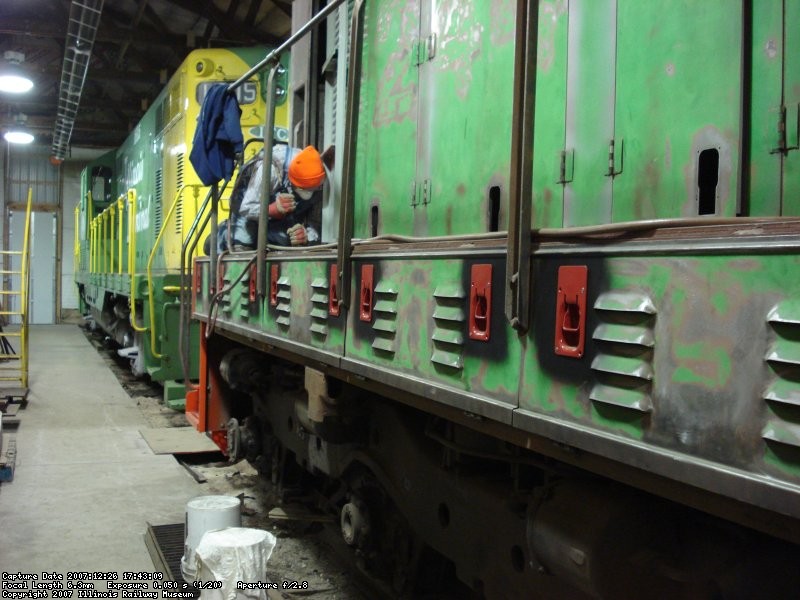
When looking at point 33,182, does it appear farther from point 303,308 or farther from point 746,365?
point 746,365

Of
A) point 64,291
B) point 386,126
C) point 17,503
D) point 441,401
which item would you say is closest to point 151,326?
point 17,503

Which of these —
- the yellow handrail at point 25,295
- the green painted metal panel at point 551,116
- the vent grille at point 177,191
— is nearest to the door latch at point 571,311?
the green painted metal panel at point 551,116

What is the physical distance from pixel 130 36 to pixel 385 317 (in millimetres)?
11283

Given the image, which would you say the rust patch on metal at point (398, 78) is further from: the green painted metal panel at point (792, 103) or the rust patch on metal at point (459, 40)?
the green painted metal panel at point (792, 103)

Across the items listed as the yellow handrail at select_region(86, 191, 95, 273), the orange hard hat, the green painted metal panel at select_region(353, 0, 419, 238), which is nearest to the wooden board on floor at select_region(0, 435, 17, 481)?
the orange hard hat

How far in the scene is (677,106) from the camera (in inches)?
67.6

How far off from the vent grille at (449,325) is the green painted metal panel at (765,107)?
24.7 inches

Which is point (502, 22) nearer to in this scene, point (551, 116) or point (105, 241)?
point (551, 116)

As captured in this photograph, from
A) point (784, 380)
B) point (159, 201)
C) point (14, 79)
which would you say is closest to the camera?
point (784, 380)

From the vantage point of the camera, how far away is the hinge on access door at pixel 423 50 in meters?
2.74

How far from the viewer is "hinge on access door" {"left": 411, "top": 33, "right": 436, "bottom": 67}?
2.74m

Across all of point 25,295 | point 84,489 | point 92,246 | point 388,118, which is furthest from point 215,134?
point 92,246

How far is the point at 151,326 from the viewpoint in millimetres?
7652

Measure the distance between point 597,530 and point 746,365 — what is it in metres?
0.77
